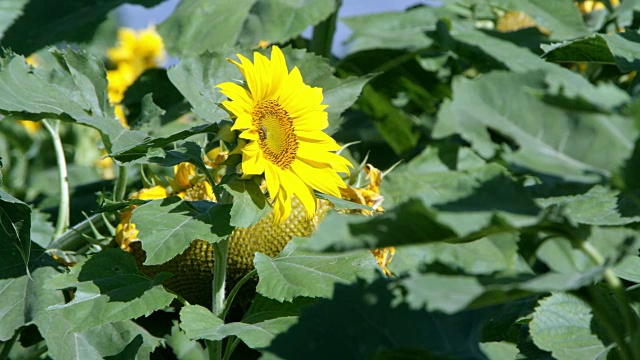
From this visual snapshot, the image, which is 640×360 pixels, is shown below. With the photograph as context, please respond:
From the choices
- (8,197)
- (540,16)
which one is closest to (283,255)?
(8,197)

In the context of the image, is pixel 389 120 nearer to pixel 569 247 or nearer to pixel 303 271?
pixel 303 271

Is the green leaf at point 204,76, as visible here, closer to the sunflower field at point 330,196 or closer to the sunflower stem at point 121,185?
the sunflower field at point 330,196

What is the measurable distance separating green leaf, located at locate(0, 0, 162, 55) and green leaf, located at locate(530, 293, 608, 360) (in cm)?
103

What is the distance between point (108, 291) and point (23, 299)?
168 millimetres

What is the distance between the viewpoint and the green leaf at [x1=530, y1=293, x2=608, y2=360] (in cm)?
80

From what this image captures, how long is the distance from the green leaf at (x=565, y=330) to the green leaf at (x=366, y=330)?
0.19 m

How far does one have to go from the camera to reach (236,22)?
153 centimetres

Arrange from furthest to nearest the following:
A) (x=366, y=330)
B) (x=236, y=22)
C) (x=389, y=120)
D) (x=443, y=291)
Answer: (x=389, y=120), (x=236, y=22), (x=366, y=330), (x=443, y=291)

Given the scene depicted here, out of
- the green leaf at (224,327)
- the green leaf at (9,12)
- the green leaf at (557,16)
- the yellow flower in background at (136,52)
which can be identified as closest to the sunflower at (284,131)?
the green leaf at (224,327)

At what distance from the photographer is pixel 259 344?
83cm

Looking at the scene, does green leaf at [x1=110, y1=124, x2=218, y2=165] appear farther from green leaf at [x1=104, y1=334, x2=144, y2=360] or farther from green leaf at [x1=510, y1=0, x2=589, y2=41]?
green leaf at [x1=510, y1=0, x2=589, y2=41]

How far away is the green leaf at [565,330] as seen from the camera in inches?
31.5

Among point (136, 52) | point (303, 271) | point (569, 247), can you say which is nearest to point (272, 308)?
point (303, 271)

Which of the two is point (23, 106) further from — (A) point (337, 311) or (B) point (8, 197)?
(A) point (337, 311)
